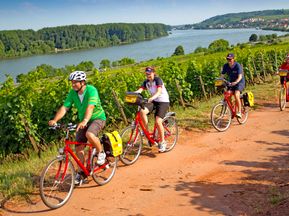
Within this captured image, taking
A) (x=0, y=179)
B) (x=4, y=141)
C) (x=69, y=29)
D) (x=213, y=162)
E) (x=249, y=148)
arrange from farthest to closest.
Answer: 1. (x=69, y=29)
2. (x=4, y=141)
3. (x=249, y=148)
4. (x=213, y=162)
5. (x=0, y=179)

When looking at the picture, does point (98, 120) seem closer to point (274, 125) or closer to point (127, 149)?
point (127, 149)

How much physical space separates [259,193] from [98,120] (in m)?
2.76

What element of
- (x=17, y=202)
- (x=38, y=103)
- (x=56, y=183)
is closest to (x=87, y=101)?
(x=56, y=183)

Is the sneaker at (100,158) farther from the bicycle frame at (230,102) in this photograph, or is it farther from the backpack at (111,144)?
the bicycle frame at (230,102)

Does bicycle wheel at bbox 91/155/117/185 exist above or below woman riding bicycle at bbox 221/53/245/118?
below

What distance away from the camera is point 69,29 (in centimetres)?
19662

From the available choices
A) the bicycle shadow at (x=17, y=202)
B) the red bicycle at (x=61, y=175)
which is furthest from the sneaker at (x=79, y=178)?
the bicycle shadow at (x=17, y=202)

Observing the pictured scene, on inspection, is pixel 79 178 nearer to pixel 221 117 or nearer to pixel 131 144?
pixel 131 144

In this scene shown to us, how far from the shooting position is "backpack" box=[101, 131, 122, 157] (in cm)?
611

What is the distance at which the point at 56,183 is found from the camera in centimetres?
549

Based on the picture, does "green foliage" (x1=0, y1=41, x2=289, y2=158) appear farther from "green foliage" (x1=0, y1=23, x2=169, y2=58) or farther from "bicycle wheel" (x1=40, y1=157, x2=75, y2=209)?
"green foliage" (x1=0, y1=23, x2=169, y2=58)

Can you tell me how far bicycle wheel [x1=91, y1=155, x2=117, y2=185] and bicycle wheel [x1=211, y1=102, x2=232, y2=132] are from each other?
3.71m

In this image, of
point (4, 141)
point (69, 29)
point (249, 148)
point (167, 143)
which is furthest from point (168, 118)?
point (69, 29)

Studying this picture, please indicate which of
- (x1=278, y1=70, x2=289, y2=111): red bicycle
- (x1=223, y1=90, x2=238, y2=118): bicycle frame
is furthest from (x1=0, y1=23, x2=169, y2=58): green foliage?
(x1=223, y1=90, x2=238, y2=118): bicycle frame
